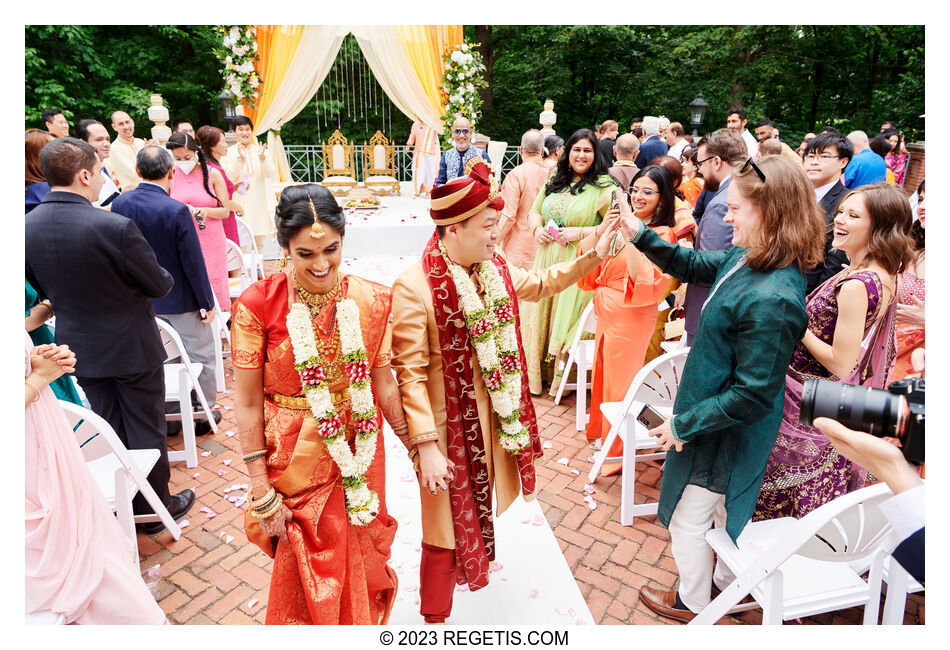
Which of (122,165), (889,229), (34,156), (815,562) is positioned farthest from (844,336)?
(122,165)

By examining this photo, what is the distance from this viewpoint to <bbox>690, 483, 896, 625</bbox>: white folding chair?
6.40 feet

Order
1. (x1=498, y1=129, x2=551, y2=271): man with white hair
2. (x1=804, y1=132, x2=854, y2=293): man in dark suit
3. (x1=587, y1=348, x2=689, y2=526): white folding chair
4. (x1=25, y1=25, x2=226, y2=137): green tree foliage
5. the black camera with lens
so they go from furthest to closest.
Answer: (x1=25, y1=25, x2=226, y2=137): green tree foliage
(x1=498, y1=129, x2=551, y2=271): man with white hair
(x1=804, y1=132, x2=854, y2=293): man in dark suit
(x1=587, y1=348, x2=689, y2=526): white folding chair
the black camera with lens

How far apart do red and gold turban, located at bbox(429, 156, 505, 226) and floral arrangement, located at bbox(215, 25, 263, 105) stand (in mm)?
9504

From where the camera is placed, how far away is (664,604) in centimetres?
272

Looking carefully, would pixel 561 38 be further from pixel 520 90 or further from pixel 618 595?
pixel 618 595

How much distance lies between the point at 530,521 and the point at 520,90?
56.8ft

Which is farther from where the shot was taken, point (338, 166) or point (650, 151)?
point (338, 166)

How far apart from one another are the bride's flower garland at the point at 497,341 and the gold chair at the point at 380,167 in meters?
10.2

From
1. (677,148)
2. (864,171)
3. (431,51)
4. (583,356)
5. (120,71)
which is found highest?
(120,71)

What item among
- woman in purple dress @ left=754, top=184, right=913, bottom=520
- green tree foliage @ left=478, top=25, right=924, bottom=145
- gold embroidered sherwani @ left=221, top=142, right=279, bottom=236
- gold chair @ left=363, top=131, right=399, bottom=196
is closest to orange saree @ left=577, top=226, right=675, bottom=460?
woman in purple dress @ left=754, top=184, right=913, bottom=520

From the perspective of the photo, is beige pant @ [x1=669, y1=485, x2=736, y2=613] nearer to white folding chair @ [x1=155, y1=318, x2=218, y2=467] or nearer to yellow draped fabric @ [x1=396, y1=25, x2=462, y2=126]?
white folding chair @ [x1=155, y1=318, x2=218, y2=467]

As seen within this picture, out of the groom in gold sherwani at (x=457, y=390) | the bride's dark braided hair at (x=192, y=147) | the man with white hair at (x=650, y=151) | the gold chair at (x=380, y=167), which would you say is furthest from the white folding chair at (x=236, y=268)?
the gold chair at (x=380, y=167)

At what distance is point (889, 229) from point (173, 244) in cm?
409

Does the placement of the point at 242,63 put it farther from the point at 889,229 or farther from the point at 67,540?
the point at 889,229
